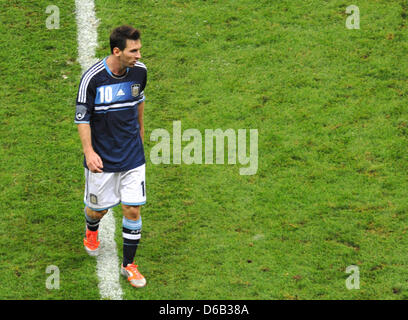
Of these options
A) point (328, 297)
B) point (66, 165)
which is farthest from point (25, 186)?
point (328, 297)

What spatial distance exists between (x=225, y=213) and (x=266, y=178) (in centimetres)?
72

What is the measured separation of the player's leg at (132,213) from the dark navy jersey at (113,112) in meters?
0.12

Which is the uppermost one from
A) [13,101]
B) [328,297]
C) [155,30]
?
[155,30]

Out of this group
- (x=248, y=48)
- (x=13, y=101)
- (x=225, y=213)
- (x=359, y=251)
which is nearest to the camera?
(x=359, y=251)

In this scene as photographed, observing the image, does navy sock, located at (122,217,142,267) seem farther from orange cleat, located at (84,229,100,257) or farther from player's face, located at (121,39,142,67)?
player's face, located at (121,39,142,67)

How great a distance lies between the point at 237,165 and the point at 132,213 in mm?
1999

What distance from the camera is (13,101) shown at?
Result: 948 centimetres

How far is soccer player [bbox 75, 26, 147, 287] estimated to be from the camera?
670 cm

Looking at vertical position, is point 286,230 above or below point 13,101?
below

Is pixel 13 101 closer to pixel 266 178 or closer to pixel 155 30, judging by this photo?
pixel 155 30

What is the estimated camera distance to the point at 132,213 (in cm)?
704

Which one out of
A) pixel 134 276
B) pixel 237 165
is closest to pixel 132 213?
pixel 134 276

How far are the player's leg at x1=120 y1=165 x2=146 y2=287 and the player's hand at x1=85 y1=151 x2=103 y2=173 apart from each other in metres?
0.41

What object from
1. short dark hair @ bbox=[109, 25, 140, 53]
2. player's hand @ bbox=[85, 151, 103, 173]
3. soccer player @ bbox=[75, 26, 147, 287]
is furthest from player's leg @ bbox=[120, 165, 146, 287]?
short dark hair @ bbox=[109, 25, 140, 53]
